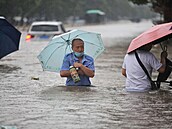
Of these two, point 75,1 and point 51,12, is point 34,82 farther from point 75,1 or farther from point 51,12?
point 75,1

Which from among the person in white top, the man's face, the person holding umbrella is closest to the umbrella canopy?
the person holding umbrella

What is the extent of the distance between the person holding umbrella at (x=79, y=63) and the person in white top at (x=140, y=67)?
0.67 m

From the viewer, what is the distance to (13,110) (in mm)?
8164

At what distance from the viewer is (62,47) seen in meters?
11.1

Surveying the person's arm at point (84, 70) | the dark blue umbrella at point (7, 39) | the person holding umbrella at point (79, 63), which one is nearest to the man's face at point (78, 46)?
the person holding umbrella at point (79, 63)

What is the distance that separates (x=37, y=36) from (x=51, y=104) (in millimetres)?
20171

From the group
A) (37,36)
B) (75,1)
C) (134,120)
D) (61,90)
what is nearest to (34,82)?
(61,90)

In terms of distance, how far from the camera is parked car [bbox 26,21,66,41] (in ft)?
89.4

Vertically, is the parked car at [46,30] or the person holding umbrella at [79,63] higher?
the parked car at [46,30]

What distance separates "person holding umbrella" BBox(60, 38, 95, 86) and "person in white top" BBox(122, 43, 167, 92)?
26.2 inches

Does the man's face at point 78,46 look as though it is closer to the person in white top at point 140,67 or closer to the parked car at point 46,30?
the person in white top at point 140,67

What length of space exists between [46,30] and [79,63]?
17.9 metres

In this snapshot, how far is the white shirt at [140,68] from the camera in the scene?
961 cm

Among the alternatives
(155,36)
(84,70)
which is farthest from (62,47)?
(155,36)
